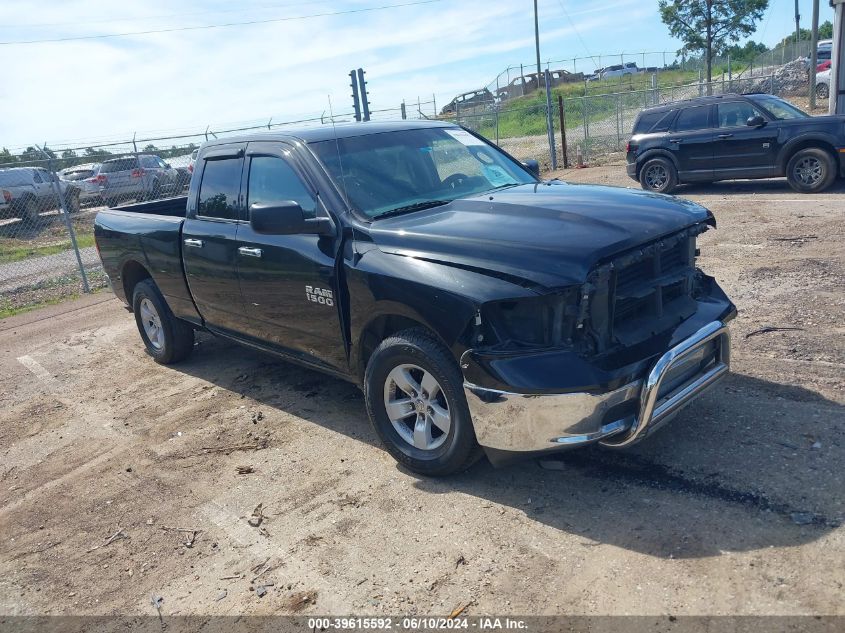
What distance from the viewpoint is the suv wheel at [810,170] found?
1174cm

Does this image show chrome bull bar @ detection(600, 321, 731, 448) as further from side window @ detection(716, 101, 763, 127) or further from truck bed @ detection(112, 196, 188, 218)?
side window @ detection(716, 101, 763, 127)

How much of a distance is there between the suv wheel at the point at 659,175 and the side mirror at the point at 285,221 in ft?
34.6

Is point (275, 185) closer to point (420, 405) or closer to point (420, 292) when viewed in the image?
point (420, 292)

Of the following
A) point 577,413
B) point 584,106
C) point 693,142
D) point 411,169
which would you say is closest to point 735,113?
point 693,142

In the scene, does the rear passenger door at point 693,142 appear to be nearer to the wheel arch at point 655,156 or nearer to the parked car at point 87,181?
the wheel arch at point 655,156

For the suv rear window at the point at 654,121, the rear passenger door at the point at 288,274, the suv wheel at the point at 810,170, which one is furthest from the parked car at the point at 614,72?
the rear passenger door at the point at 288,274

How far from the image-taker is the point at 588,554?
328cm

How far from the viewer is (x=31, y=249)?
1588 centimetres

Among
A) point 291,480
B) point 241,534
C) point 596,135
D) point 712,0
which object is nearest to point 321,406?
point 291,480

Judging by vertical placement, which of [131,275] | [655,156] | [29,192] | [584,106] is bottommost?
[131,275]

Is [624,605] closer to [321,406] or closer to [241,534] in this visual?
[241,534]

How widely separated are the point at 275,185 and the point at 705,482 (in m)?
3.23

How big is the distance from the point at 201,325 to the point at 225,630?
10.7ft

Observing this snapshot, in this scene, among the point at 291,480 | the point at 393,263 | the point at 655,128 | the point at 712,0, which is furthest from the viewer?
the point at 712,0
